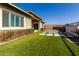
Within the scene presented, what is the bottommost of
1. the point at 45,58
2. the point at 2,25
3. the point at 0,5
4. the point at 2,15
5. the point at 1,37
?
the point at 45,58

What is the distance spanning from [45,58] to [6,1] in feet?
18.6

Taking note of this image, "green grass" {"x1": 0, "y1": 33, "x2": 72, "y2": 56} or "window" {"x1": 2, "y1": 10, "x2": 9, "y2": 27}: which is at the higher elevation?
"window" {"x1": 2, "y1": 10, "x2": 9, "y2": 27}

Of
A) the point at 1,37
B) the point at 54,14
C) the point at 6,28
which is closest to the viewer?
the point at 1,37

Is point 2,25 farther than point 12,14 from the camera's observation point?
No

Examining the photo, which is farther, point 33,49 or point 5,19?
point 5,19

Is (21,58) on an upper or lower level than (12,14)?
lower

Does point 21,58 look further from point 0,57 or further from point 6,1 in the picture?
point 6,1

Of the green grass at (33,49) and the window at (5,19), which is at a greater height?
the window at (5,19)

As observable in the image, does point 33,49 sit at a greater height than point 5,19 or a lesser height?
lesser

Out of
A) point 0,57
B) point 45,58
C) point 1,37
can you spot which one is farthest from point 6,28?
point 45,58

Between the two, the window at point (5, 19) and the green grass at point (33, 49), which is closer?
the green grass at point (33, 49)

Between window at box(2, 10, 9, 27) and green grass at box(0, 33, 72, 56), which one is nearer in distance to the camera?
green grass at box(0, 33, 72, 56)

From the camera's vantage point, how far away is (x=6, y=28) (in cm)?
1141

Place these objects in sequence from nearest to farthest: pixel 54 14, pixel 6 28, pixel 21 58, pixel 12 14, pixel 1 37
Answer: pixel 21 58, pixel 1 37, pixel 6 28, pixel 12 14, pixel 54 14
